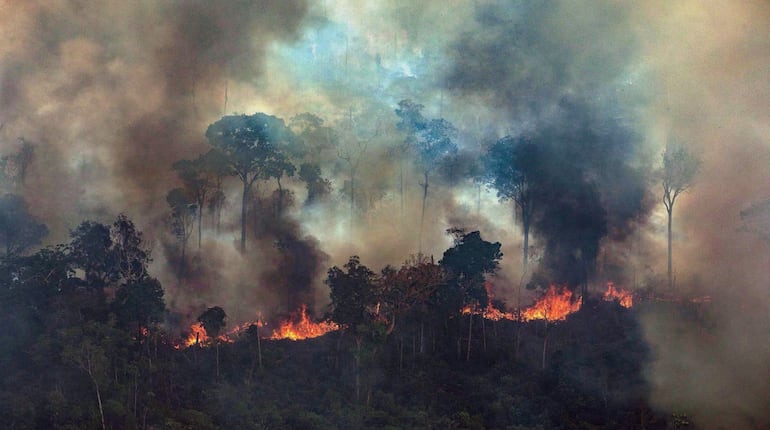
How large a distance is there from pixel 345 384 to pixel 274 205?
29.6 metres

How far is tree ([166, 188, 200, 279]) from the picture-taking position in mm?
71750

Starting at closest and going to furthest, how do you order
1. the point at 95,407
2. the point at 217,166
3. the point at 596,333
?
1. the point at 95,407
2. the point at 596,333
3. the point at 217,166

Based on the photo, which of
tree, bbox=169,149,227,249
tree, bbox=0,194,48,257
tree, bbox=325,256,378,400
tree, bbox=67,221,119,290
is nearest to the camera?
tree, bbox=325,256,378,400

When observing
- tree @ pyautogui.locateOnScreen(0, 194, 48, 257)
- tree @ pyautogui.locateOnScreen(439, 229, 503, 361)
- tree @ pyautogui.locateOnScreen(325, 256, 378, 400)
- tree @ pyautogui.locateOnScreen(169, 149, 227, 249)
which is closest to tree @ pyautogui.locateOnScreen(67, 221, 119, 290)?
tree @ pyautogui.locateOnScreen(0, 194, 48, 257)

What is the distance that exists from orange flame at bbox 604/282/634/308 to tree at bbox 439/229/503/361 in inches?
595

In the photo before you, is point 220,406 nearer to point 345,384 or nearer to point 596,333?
point 345,384

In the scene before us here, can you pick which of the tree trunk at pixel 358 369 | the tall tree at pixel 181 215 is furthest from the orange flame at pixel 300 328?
the tall tree at pixel 181 215

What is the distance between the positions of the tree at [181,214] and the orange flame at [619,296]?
131 feet

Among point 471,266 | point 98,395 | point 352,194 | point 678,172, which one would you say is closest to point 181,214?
point 352,194

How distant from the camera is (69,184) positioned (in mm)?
77000

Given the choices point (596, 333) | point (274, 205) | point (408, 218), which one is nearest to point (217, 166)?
point (274, 205)

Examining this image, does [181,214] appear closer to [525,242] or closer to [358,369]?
[358,369]

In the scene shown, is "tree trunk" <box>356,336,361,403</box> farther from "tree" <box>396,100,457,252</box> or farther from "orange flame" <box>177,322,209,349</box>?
"tree" <box>396,100,457,252</box>

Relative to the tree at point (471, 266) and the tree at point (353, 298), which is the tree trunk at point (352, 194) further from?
the tree at point (353, 298)
